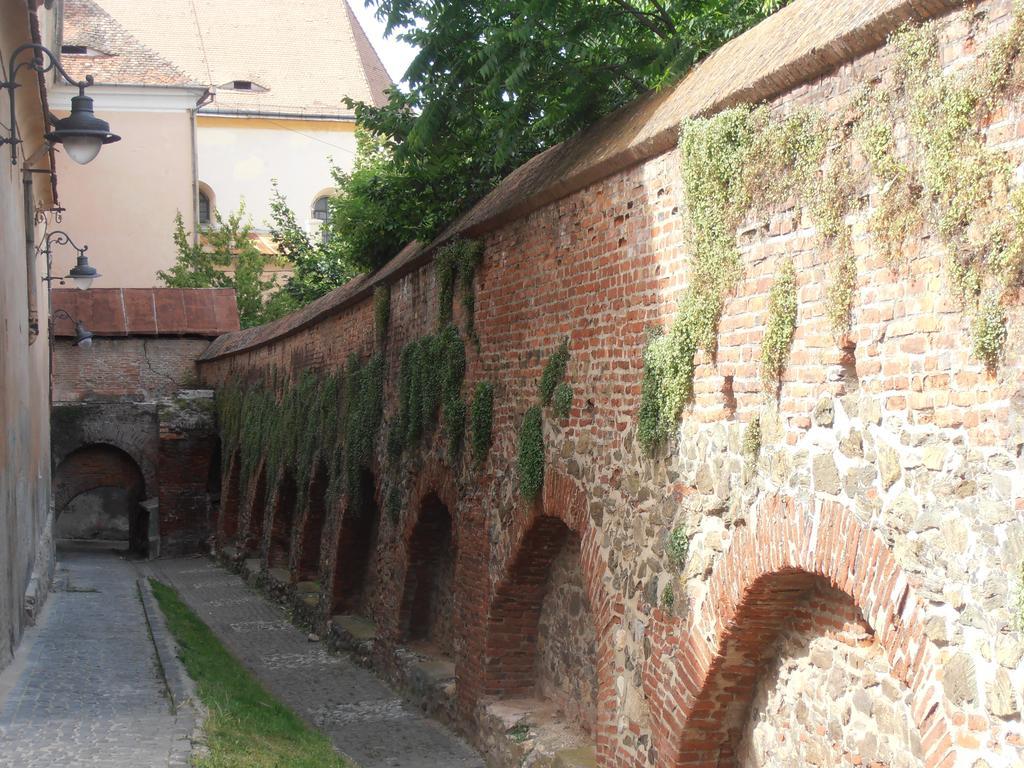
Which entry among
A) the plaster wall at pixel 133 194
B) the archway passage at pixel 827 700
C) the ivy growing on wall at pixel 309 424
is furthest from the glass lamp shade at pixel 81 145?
the plaster wall at pixel 133 194

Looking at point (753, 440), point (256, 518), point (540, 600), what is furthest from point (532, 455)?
point (256, 518)

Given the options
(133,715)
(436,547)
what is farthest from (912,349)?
(436,547)

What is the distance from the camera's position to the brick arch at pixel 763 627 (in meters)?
4.65

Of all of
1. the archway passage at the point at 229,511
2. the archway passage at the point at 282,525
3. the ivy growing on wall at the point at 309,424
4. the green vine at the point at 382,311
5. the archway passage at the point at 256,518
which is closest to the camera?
the green vine at the point at 382,311

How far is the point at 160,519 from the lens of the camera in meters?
25.6

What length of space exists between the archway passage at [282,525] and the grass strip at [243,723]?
5.60 meters

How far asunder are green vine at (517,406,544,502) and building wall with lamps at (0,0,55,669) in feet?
12.8

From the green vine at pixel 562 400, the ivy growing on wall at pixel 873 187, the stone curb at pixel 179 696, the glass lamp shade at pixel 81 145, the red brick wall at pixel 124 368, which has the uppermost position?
the glass lamp shade at pixel 81 145

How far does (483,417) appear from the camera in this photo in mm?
9820

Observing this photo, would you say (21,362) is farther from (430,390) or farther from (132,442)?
(132,442)

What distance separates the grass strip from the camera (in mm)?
7824

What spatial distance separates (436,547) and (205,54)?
1243 inches

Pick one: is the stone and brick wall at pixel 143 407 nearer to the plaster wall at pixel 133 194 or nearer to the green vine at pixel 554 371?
the plaster wall at pixel 133 194

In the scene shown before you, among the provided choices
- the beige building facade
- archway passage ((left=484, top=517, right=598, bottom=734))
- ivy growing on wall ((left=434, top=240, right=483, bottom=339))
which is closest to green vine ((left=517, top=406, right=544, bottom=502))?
archway passage ((left=484, top=517, right=598, bottom=734))
